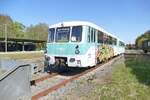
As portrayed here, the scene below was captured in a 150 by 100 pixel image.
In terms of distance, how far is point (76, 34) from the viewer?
20.7ft

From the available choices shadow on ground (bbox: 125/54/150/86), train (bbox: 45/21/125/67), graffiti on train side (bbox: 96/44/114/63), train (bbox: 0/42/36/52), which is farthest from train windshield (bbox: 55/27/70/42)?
train (bbox: 0/42/36/52)

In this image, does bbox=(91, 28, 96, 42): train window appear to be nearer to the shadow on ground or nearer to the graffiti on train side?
the graffiti on train side

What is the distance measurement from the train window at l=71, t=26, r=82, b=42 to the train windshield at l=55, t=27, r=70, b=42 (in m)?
0.30

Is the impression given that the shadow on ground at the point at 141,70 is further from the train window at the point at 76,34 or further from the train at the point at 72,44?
the train window at the point at 76,34

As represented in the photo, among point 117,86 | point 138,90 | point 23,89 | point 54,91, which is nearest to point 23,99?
point 23,89

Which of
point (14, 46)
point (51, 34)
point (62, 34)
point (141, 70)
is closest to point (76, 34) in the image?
point (62, 34)

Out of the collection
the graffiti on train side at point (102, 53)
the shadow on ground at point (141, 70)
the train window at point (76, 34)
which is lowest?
the shadow on ground at point (141, 70)

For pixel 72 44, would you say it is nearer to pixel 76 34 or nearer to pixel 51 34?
pixel 76 34

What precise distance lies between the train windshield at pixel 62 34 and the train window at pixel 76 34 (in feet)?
1.00

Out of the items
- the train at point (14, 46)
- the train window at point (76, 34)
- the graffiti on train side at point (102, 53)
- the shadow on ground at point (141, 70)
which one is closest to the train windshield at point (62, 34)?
the train window at point (76, 34)

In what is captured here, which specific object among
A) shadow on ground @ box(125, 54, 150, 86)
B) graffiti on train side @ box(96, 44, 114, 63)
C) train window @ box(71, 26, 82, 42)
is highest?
train window @ box(71, 26, 82, 42)

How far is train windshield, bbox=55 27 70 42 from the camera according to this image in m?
6.52

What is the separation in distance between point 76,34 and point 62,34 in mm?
900

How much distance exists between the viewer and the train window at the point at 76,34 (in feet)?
20.4
